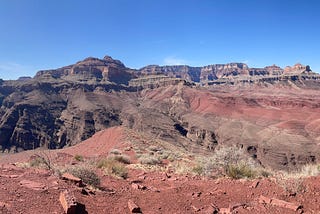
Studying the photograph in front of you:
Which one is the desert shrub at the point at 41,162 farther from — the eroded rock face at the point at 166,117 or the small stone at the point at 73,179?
the eroded rock face at the point at 166,117

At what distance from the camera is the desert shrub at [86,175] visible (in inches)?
355

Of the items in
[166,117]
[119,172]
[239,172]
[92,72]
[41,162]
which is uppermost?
[92,72]

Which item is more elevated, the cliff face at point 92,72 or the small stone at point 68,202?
the cliff face at point 92,72

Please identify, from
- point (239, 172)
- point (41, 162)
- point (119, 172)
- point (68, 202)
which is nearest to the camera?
point (68, 202)

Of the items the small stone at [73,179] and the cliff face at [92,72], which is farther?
the cliff face at [92,72]

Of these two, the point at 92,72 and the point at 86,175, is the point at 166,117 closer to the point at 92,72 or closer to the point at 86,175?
the point at 92,72

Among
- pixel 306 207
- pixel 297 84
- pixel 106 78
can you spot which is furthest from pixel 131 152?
pixel 297 84

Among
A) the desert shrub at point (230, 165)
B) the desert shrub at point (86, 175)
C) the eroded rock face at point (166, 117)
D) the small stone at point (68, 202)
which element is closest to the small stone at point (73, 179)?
the desert shrub at point (86, 175)

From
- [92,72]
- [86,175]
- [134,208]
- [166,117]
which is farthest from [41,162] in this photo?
[92,72]

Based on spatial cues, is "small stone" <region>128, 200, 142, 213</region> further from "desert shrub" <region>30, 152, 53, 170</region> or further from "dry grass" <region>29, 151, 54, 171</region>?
"desert shrub" <region>30, 152, 53, 170</region>

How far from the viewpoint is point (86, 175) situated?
9.19 m

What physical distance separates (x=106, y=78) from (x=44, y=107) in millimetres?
56104

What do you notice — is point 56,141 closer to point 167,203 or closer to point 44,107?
point 44,107

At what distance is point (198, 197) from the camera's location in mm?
8172
